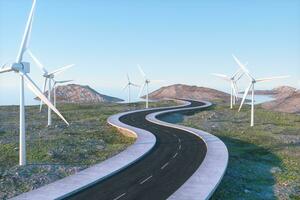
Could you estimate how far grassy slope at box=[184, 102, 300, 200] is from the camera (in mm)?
36872

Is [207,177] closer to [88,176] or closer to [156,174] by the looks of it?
[156,174]

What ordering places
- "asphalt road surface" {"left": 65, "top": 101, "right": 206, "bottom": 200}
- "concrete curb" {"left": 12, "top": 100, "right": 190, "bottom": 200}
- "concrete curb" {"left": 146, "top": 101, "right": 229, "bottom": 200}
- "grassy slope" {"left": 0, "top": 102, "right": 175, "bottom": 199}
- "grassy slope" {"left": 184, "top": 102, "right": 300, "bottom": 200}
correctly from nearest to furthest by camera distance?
"concrete curb" {"left": 146, "top": 101, "right": 229, "bottom": 200}
"concrete curb" {"left": 12, "top": 100, "right": 190, "bottom": 200}
"asphalt road surface" {"left": 65, "top": 101, "right": 206, "bottom": 200}
"grassy slope" {"left": 0, "top": 102, "right": 175, "bottom": 199}
"grassy slope" {"left": 184, "top": 102, "right": 300, "bottom": 200}

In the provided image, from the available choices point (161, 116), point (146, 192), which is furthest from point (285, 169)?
point (161, 116)

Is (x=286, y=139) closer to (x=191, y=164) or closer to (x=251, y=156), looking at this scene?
(x=251, y=156)

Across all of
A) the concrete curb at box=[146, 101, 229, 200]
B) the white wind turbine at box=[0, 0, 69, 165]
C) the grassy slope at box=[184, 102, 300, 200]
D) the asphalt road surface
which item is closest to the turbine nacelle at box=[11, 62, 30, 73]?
the white wind turbine at box=[0, 0, 69, 165]

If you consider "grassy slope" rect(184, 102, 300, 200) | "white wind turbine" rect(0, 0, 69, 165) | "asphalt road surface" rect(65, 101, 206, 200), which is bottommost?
"grassy slope" rect(184, 102, 300, 200)

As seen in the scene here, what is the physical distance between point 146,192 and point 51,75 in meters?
48.6

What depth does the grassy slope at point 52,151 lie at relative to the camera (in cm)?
3616

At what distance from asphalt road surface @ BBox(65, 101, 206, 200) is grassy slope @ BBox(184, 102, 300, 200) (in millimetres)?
4142

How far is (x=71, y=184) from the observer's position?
34375mm

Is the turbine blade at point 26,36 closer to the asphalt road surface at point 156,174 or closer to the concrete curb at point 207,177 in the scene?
the asphalt road surface at point 156,174

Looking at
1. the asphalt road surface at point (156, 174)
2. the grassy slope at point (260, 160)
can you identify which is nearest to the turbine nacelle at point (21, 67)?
the asphalt road surface at point (156, 174)

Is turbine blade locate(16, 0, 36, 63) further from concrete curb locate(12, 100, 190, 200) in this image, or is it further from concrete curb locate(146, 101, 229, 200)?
concrete curb locate(146, 101, 229, 200)

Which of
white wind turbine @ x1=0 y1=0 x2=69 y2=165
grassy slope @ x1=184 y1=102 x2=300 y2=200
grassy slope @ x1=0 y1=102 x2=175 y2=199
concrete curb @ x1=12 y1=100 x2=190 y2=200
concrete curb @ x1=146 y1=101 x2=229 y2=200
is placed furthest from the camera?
white wind turbine @ x1=0 y1=0 x2=69 y2=165
